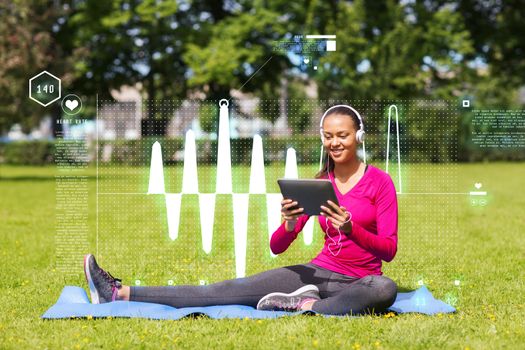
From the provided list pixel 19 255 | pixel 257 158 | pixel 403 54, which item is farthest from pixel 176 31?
pixel 257 158

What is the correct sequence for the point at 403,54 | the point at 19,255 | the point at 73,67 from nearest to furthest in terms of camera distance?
1. the point at 19,255
2. the point at 73,67
3. the point at 403,54

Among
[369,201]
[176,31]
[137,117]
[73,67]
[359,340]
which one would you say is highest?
[176,31]

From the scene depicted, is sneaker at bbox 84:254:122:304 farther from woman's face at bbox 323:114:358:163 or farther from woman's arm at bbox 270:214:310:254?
woman's face at bbox 323:114:358:163

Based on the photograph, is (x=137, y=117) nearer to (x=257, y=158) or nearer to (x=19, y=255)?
(x=257, y=158)

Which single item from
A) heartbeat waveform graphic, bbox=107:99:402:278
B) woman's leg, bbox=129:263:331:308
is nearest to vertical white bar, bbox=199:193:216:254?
heartbeat waveform graphic, bbox=107:99:402:278

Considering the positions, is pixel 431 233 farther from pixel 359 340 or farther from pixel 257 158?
pixel 359 340

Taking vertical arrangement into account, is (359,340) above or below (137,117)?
below

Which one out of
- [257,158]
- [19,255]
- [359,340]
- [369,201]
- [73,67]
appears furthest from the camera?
[73,67]

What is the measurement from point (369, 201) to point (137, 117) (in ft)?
10.4

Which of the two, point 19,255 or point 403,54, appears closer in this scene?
point 19,255

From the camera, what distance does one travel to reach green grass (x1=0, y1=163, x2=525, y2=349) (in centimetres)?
503

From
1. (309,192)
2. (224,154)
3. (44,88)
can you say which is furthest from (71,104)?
(44,88)

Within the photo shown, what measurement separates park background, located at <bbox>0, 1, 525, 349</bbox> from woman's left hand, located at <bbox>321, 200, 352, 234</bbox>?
68 centimetres

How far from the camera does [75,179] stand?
7320 mm
